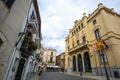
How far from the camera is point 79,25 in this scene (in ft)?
85.1

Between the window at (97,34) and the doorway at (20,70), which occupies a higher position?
the window at (97,34)

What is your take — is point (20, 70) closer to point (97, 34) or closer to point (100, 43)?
point (100, 43)

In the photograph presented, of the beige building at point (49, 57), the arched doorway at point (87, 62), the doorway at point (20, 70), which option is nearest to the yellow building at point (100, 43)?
the arched doorway at point (87, 62)

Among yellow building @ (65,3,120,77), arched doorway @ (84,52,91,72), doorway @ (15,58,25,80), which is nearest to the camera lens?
doorway @ (15,58,25,80)

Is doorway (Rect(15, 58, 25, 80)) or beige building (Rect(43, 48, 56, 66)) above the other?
beige building (Rect(43, 48, 56, 66))

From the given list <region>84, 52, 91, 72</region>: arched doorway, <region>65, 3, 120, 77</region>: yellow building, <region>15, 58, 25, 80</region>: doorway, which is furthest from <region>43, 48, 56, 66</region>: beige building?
<region>15, 58, 25, 80</region>: doorway

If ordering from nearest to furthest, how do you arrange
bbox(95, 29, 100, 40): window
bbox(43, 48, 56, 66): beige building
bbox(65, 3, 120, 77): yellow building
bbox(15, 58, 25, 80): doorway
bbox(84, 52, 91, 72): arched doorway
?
bbox(15, 58, 25, 80): doorway → bbox(65, 3, 120, 77): yellow building → bbox(95, 29, 100, 40): window → bbox(84, 52, 91, 72): arched doorway → bbox(43, 48, 56, 66): beige building

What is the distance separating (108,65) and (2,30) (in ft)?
53.1

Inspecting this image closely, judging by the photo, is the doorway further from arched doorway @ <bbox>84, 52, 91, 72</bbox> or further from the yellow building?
arched doorway @ <bbox>84, 52, 91, 72</bbox>

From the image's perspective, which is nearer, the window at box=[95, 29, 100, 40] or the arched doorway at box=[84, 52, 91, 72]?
the window at box=[95, 29, 100, 40]

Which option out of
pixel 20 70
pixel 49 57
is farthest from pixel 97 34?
pixel 49 57

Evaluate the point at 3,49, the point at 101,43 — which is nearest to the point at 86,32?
the point at 101,43

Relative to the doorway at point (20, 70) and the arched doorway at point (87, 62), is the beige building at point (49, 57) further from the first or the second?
the doorway at point (20, 70)

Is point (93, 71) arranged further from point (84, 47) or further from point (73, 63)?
point (73, 63)
